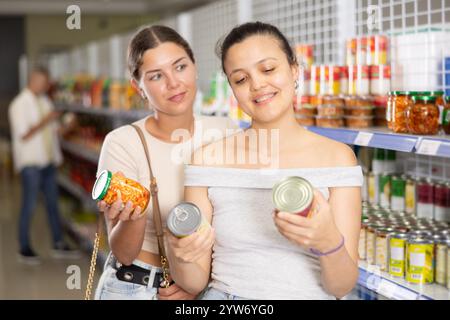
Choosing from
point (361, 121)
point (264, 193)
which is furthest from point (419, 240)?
point (264, 193)

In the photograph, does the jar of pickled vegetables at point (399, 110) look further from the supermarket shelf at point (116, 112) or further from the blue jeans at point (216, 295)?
the supermarket shelf at point (116, 112)

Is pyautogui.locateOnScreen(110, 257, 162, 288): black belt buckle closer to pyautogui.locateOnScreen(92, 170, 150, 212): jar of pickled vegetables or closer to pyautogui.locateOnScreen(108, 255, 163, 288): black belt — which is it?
pyautogui.locateOnScreen(108, 255, 163, 288): black belt

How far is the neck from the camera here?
215 centimetres

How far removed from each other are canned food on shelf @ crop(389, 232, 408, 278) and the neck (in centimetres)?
82

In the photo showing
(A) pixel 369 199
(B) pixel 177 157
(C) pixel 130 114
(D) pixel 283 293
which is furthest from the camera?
(C) pixel 130 114

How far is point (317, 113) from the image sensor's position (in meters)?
2.95

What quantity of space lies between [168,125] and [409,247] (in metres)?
0.91

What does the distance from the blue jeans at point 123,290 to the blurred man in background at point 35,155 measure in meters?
4.79

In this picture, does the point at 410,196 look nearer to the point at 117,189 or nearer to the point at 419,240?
the point at 419,240

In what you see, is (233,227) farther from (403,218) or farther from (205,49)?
(205,49)

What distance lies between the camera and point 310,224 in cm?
148

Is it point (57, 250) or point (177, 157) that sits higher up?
point (177, 157)
